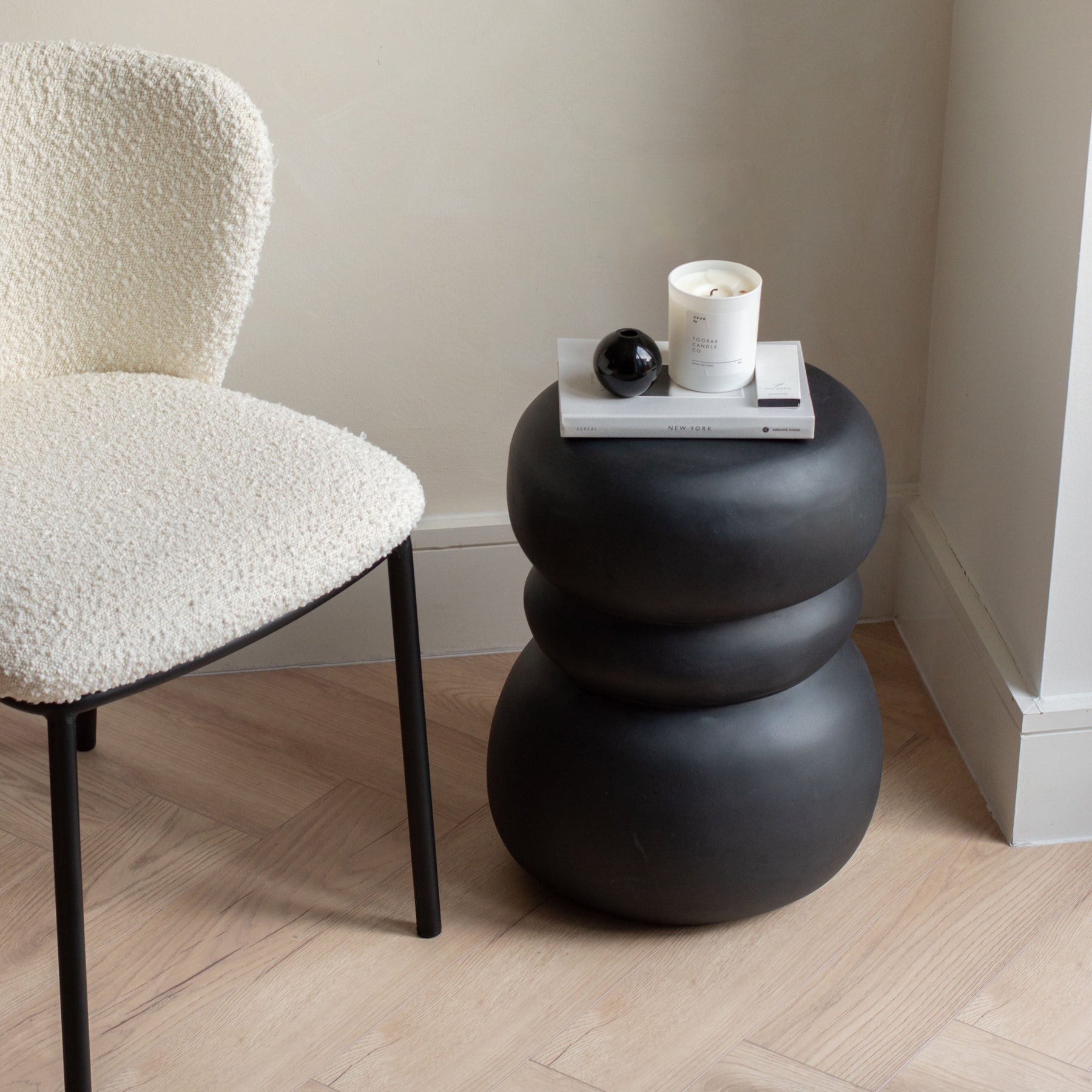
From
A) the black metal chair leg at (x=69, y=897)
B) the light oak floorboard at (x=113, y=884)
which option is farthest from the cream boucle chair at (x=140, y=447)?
the light oak floorboard at (x=113, y=884)

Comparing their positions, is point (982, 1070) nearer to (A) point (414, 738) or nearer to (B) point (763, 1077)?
(B) point (763, 1077)

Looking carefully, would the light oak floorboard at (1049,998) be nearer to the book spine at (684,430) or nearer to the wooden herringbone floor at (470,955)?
the wooden herringbone floor at (470,955)

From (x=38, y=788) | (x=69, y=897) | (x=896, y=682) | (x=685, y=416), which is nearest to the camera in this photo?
(x=69, y=897)

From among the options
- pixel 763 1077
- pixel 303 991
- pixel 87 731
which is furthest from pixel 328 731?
pixel 763 1077

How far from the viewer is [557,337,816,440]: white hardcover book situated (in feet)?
3.03

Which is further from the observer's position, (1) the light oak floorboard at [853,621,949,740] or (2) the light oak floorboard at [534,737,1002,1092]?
(1) the light oak floorboard at [853,621,949,740]

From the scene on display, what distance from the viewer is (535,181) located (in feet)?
4.28

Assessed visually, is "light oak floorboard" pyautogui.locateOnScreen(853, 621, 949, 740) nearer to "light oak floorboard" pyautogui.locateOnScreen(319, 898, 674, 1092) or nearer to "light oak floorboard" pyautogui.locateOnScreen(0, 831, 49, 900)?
"light oak floorboard" pyautogui.locateOnScreen(319, 898, 674, 1092)

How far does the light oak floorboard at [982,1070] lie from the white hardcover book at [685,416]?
483mm

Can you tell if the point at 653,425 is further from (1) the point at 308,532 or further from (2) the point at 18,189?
(2) the point at 18,189

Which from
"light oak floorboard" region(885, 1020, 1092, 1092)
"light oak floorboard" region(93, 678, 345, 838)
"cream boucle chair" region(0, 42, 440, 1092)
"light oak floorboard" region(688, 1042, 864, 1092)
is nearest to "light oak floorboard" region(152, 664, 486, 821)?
"light oak floorboard" region(93, 678, 345, 838)

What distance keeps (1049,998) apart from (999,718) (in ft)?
0.89

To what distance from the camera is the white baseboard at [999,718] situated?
3.74 feet

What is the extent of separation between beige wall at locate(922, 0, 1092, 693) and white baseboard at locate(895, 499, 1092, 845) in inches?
0.7
